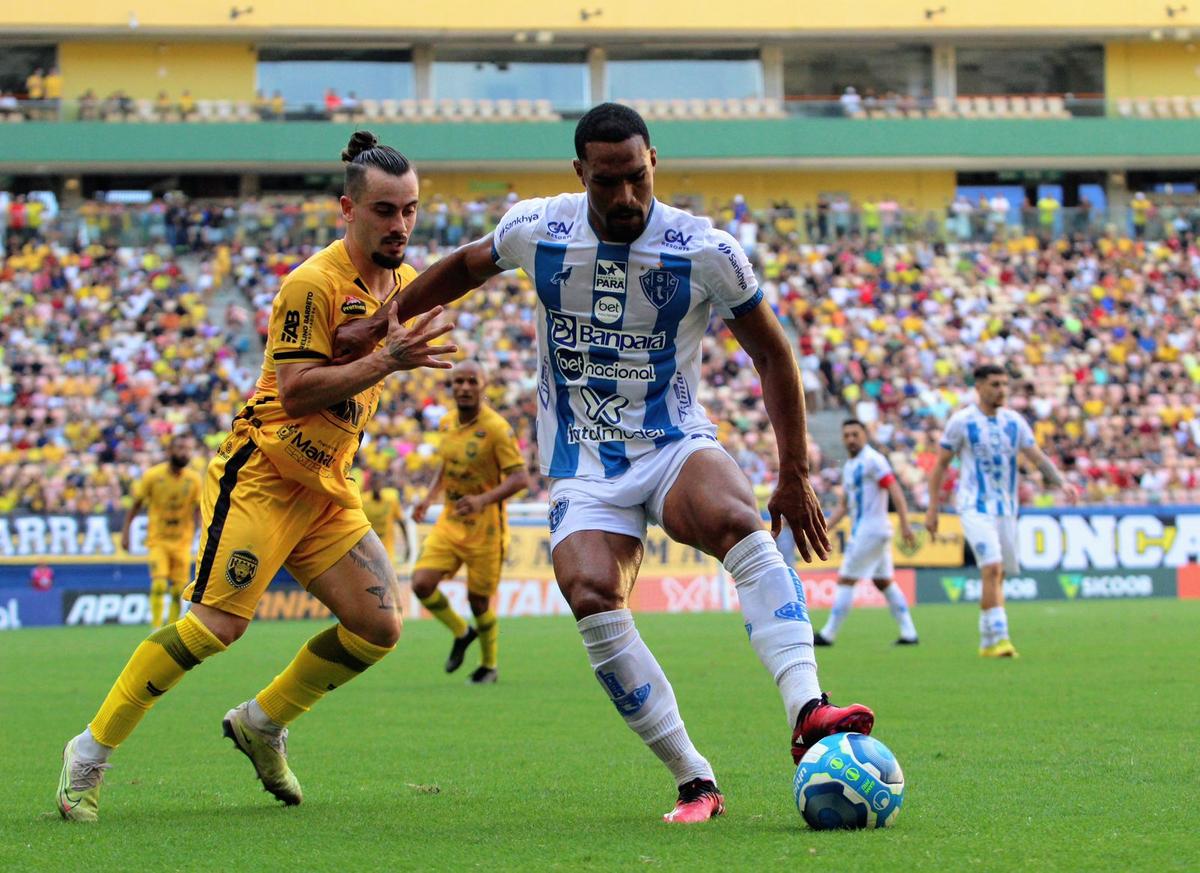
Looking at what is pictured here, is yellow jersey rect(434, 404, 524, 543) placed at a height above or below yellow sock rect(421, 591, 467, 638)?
above

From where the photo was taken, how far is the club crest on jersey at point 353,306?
6511 mm

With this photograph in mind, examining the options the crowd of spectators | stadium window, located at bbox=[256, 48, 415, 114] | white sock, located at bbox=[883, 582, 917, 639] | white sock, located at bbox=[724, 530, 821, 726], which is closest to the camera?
white sock, located at bbox=[724, 530, 821, 726]

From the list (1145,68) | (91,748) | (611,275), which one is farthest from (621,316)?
(1145,68)

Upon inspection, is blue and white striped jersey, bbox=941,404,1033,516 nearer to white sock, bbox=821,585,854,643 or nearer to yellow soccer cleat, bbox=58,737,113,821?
white sock, bbox=821,585,854,643

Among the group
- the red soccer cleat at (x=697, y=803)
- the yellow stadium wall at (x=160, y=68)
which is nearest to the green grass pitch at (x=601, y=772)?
the red soccer cleat at (x=697, y=803)

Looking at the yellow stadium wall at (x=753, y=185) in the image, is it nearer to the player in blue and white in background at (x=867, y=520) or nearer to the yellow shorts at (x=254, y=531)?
the player in blue and white in background at (x=867, y=520)

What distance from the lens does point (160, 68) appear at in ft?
149

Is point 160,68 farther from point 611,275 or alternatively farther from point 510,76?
point 611,275

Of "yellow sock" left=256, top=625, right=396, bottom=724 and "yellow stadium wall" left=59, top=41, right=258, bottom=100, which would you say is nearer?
"yellow sock" left=256, top=625, right=396, bottom=724

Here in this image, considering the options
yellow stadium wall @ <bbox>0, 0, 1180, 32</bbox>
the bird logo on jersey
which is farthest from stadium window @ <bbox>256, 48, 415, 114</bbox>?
the bird logo on jersey

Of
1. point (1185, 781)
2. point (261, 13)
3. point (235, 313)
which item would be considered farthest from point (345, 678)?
point (261, 13)

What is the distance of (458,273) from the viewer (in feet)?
20.6

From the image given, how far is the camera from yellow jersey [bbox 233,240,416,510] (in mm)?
6363

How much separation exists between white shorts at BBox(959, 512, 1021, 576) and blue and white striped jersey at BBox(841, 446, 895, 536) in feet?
8.11
